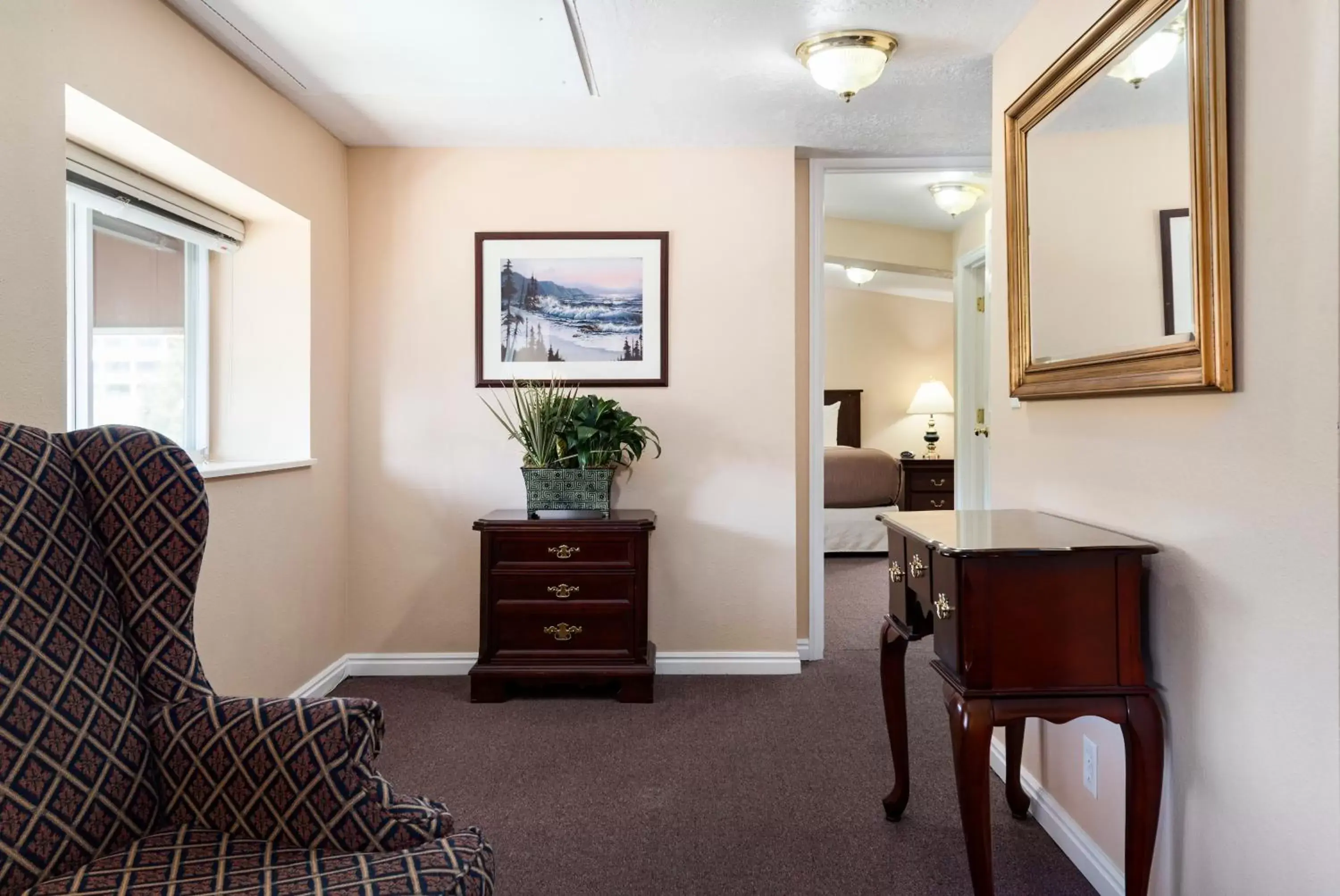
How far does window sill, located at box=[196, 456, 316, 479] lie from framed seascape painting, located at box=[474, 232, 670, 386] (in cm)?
79

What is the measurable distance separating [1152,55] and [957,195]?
10.6 ft

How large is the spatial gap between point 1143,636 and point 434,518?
266 centimetres

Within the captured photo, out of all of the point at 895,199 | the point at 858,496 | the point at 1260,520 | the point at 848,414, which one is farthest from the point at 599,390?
the point at 848,414

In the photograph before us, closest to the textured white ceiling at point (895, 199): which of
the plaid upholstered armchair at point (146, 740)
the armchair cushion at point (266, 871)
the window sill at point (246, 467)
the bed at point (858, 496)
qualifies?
the bed at point (858, 496)

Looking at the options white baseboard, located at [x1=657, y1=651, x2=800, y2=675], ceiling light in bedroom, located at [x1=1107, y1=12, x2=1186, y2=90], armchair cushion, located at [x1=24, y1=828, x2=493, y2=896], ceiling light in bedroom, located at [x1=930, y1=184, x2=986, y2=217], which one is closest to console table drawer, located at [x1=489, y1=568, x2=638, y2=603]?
white baseboard, located at [x1=657, y1=651, x2=800, y2=675]

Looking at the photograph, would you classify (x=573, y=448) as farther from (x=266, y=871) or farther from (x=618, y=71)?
(x=266, y=871)

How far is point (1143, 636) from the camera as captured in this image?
68.4 inches

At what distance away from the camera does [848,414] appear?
26.6ft

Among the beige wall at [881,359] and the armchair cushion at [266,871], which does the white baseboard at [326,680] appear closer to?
the armchair cushion at [266,871]

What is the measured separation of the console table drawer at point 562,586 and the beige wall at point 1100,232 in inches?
66.3

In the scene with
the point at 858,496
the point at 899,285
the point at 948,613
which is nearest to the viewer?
the point at 948,613

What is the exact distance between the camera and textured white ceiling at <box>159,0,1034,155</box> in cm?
228

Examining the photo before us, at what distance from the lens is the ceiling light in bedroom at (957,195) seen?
4.70 m

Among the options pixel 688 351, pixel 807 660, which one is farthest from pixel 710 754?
pixel 688 351
